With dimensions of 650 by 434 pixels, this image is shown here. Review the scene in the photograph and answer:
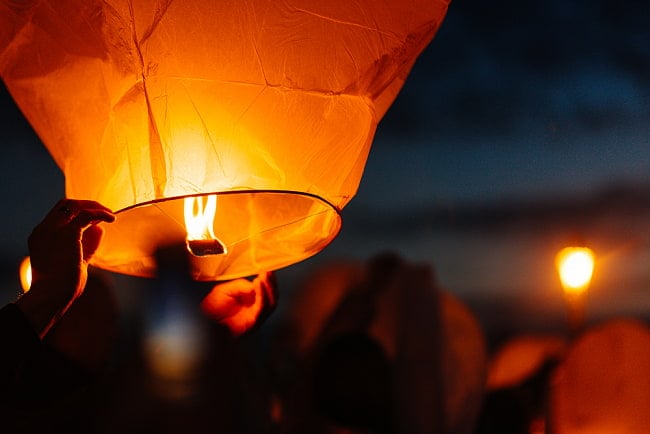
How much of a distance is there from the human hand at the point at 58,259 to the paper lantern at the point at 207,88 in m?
0.07

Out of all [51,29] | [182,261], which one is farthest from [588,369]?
[51,29]

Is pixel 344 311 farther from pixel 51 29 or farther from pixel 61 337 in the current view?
pixel 51 29

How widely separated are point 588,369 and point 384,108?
958 millimetres

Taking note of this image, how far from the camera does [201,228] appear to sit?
1.64 meters

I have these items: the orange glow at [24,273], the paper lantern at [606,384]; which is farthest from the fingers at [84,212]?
the orange glow at [24,273]

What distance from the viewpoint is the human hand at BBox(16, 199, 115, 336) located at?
1.51 m

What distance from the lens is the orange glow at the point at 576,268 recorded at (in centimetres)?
475

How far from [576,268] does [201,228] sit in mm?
3569

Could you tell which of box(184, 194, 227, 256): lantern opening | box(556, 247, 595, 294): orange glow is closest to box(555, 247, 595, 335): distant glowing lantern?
box(556, 247, 595, 294): orange glow

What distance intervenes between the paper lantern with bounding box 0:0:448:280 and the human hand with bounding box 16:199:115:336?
7cm

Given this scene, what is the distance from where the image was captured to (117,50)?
151 cm

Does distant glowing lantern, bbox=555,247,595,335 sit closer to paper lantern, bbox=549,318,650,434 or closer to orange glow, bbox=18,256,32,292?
paper lantern, bbox=549,318,650,434

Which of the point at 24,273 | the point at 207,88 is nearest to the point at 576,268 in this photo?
the point at 24,273

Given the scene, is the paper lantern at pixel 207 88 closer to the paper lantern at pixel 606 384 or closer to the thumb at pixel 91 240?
the thumb at pixel 91 240
